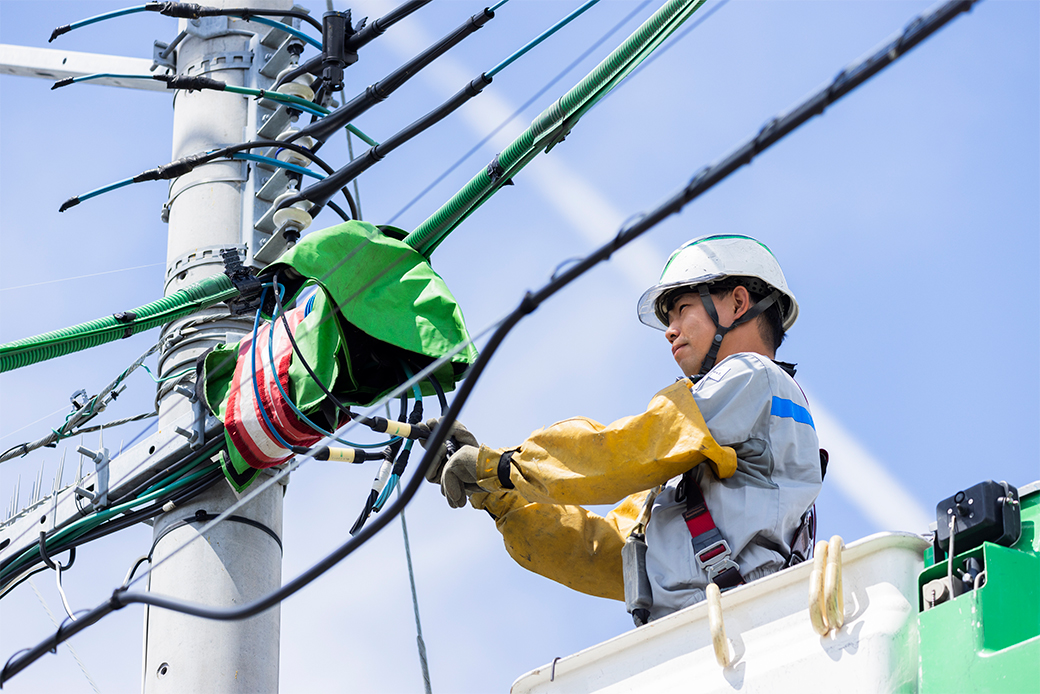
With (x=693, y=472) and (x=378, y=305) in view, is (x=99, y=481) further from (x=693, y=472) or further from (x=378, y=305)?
(x=693, y=472)

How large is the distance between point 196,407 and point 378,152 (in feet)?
3.92

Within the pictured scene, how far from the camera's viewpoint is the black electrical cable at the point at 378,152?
534cm

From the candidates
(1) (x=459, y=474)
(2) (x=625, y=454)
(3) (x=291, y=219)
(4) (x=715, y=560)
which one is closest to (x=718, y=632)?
(4) (x=715, y=560)

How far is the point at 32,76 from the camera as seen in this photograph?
7.12 m

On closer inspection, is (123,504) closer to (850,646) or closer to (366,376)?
(366,376)

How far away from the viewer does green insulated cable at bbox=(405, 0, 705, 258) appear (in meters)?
4.84

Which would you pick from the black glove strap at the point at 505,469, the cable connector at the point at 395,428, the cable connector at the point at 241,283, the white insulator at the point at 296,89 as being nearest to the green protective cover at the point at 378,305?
the cable connector at the point at 241,283

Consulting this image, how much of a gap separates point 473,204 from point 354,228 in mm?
482

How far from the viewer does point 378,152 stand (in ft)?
17.5

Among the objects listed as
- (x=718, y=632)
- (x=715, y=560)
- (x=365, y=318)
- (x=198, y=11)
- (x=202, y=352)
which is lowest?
(x=718, y=632)

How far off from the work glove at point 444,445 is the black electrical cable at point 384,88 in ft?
4.79

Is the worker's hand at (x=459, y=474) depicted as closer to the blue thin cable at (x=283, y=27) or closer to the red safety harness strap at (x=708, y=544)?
the red safety harness strap at (x=708, y=544)

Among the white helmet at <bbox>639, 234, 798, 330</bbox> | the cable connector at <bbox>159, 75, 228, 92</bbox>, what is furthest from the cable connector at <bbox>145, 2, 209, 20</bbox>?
the white helmet at <bbox>639, 234, 798, 330</bbox>

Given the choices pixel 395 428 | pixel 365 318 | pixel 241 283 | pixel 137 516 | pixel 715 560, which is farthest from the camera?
pixel 137 516
